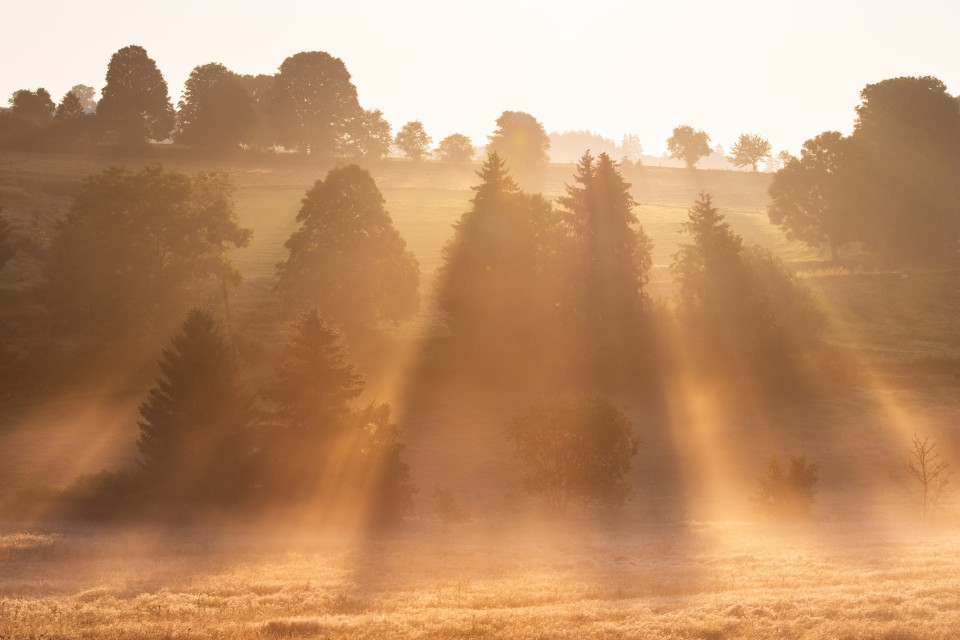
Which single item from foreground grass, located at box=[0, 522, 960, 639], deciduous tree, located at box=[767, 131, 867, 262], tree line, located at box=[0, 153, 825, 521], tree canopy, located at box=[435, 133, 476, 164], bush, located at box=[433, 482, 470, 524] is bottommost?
bush, located at box=[433, 482, 470, 524]

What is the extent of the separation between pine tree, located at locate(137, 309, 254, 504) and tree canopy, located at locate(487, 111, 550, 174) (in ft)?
323

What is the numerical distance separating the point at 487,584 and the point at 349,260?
35648 millimetres

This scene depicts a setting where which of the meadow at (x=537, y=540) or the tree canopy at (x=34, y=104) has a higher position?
the tree canopy at (x=34, y=104)

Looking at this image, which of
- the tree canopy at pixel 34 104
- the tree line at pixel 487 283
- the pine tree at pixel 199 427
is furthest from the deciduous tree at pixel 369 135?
the pine tree at pixel 199 427

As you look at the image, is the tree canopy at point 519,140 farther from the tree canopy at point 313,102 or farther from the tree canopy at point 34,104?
the tree canopy at point 34,104

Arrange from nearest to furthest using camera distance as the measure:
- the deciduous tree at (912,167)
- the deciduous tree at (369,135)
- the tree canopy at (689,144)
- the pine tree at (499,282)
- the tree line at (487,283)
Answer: the tree line at (487,283), the pine tree at (499,282), the deciduous tree at (912,167), the deciduous tree at (369,135), the tree canopy at (689,144)

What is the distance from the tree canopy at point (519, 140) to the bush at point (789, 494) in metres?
100

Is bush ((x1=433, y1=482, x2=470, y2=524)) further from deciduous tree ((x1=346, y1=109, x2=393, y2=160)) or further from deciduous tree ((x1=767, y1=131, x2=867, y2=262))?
deciduous tree ((x1=346, y1=109, x2=393, y2=160))

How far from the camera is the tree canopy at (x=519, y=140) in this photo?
132m

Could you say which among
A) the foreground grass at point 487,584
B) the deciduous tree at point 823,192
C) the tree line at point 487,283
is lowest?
the foreground grass at point 487,584

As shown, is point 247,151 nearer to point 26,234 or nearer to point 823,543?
point 26,234

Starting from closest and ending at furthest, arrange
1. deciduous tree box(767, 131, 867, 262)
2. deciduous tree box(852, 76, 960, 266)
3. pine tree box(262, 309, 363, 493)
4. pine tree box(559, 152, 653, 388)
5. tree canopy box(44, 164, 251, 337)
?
pine tree box(262, 309, 363, 493), tree canopy box(44, 164, 251, 337), pine tree box(559, 152, 653, 388), deciduous tree box(767, 131, 867, 262), deciduous tree box(852, 76, 960, 266)

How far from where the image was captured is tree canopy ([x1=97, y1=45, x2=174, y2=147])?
10531 centimetres

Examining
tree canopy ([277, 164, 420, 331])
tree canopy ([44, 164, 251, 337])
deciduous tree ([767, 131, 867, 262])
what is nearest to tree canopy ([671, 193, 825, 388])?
tree canopy ([277, 164, 420, 331])
